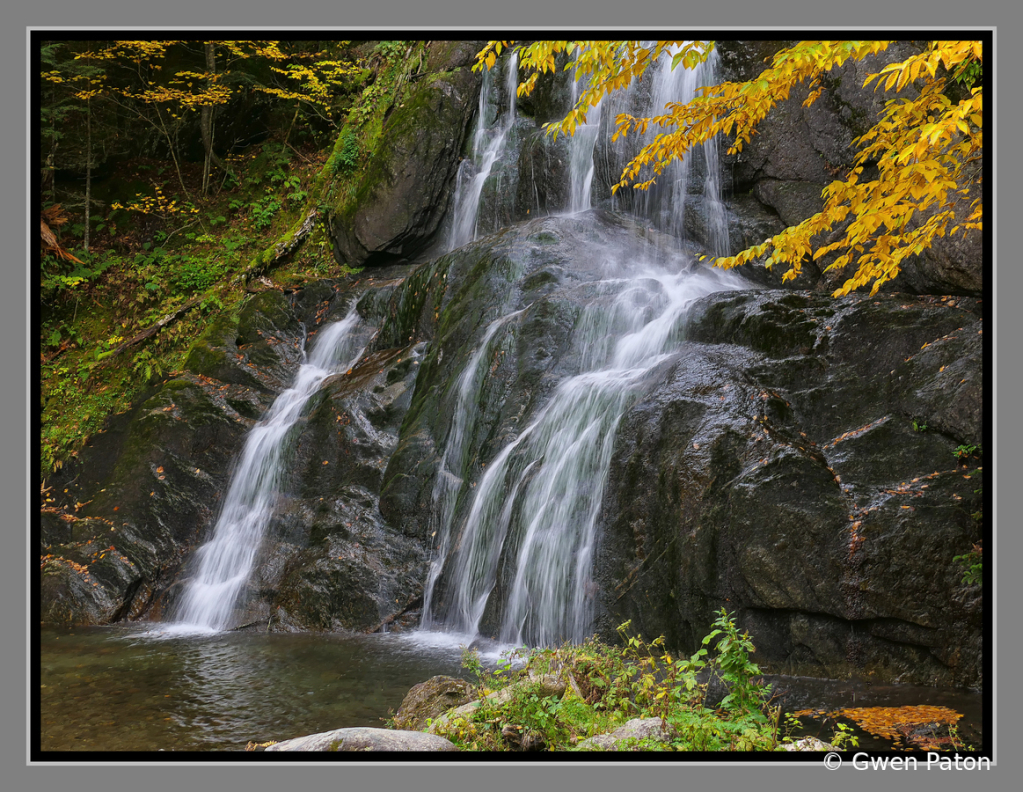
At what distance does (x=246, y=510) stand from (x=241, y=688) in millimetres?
3894

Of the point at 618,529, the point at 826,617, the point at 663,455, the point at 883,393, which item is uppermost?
the point at 883,393

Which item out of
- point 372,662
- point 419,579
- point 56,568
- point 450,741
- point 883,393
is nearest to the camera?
point 450,741

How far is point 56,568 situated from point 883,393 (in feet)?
28.6

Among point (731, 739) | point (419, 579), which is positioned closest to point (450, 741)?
point (731, 739)

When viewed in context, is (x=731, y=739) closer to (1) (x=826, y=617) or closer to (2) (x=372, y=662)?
(1) (x=826, y=617)

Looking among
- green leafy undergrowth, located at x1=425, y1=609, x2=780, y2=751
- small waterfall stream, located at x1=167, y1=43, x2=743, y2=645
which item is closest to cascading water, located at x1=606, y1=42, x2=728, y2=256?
small waterfall stream, located at x1=167, y1=43, x2=743, y2=645

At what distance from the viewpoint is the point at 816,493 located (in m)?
5.22

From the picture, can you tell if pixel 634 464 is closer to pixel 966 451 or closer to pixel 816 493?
pixel 816 493

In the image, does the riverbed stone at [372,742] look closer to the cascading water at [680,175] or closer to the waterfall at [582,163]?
the cascading water at [680,175]

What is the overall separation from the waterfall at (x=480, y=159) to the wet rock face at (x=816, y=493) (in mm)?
6768

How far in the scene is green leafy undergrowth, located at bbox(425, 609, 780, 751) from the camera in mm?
3434

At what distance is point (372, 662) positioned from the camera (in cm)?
617

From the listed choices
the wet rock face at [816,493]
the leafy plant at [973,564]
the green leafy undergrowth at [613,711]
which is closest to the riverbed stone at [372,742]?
the green leafy undergrowth at [613,711]

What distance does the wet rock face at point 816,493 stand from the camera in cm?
480
